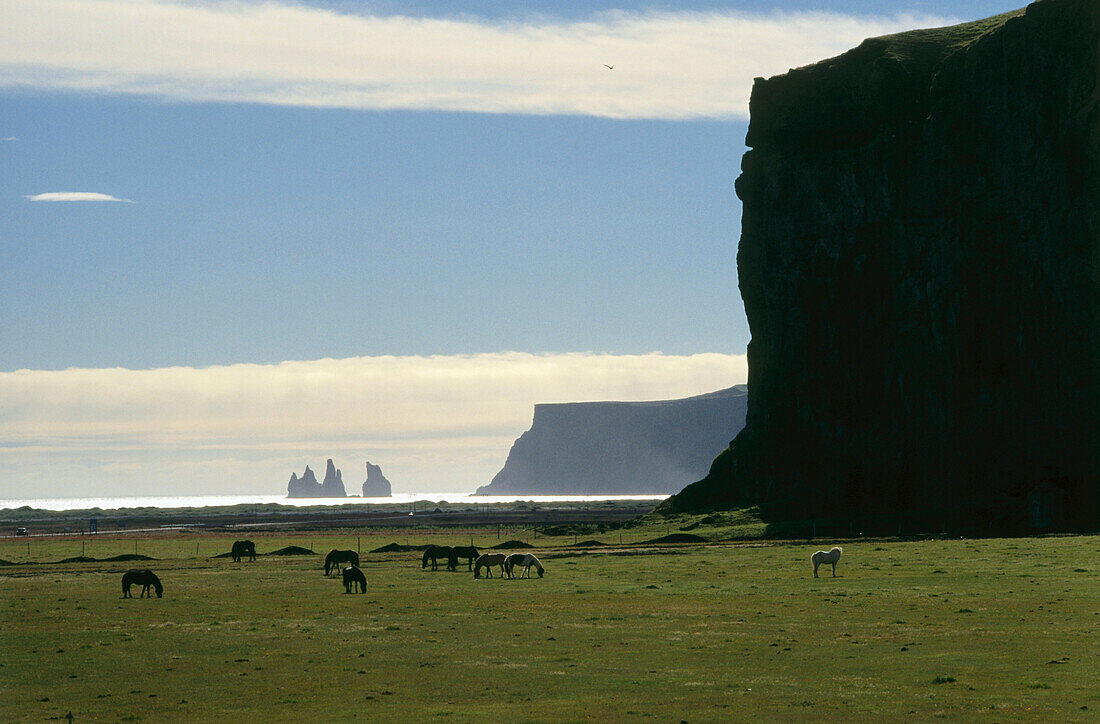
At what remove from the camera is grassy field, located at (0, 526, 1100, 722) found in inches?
1069

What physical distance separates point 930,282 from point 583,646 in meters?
113

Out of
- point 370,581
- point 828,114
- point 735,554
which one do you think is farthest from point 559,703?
point 828,114

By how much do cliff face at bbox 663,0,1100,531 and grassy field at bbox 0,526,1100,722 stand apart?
62139 millimetres

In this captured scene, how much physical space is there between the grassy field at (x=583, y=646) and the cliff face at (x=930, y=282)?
62.1m

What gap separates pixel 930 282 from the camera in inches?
5512

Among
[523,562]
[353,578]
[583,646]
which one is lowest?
[583,646]

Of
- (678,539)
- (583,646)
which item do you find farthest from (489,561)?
(678,539)

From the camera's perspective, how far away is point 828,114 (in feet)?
512

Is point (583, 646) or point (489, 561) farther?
point (489, 561)

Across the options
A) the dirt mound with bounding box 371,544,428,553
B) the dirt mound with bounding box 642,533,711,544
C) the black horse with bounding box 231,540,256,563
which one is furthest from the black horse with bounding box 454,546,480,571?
the dirt mound with bounding box 642,533,711,544

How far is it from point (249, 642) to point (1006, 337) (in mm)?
110806

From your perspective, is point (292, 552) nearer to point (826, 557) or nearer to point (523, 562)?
point (523, 562)

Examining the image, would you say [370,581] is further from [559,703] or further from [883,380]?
[883,380]

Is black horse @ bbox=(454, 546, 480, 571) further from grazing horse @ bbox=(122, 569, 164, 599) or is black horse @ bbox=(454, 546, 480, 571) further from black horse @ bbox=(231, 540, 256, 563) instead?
black horse @ bbox=(231, 540, 256, 563)
